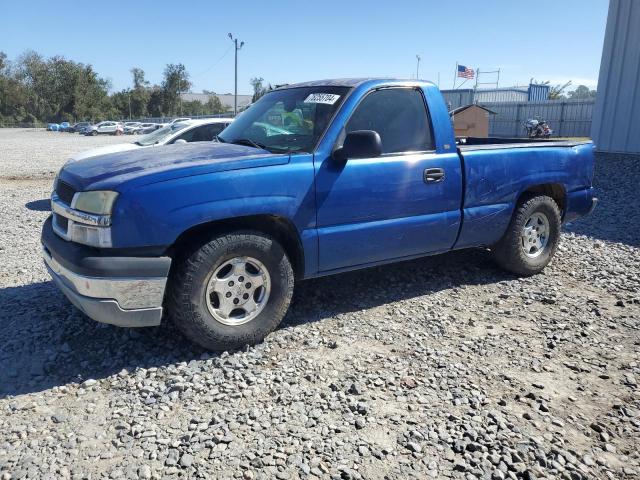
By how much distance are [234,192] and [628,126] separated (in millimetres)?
14586

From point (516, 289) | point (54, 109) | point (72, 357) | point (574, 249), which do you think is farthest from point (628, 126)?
point (54, 109)

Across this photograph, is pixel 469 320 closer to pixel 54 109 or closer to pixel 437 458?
pixel 437 458

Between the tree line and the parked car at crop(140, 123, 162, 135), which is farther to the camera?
the tree line

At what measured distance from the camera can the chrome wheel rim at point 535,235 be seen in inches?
212

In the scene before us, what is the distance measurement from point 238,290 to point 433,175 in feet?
6.24

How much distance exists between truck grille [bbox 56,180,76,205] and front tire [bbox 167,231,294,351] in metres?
0.92

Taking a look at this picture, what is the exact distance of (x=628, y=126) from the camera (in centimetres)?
1456

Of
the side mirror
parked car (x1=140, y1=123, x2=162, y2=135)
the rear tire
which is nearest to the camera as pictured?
the side mirror

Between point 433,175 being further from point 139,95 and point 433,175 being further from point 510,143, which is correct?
point 139,95

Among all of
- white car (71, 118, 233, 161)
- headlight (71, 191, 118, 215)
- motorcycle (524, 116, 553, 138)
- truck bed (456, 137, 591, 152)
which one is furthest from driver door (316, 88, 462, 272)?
motorcycle (524, 116, 553, 138)

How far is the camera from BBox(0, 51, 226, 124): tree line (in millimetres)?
83375

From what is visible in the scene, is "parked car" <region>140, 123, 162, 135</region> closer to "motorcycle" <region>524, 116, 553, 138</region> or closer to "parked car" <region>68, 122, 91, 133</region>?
"parked car" <region>68, 122, 91, 133</region>

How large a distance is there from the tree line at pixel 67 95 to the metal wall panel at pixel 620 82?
74732 mm

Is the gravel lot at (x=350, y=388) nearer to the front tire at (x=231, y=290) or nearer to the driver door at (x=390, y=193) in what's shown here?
the front tire at (x=231, y=290)
